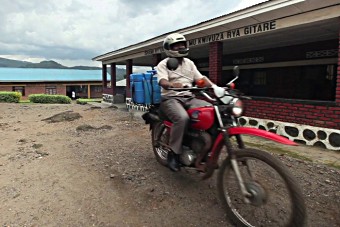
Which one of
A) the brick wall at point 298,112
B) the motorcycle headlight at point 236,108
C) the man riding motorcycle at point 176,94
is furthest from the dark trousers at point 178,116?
the brick wall at point 298,112

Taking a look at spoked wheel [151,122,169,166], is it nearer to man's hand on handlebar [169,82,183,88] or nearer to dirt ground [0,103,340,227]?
dirt ground [0,103,340,227]

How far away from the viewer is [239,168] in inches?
96.7

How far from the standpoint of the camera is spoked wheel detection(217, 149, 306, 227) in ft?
7.03

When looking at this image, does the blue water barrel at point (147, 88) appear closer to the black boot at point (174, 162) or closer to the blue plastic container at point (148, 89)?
the blue plastic container at point (148, 89)

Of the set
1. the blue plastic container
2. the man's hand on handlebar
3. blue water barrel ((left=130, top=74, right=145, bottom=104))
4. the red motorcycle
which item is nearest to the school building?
the blue plastic container

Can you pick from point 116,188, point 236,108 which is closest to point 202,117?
point 236,108

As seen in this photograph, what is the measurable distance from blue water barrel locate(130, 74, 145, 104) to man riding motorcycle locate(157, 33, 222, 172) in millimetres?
975

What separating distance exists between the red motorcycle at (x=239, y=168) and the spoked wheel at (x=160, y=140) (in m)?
0.90

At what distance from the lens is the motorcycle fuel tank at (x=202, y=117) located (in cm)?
281

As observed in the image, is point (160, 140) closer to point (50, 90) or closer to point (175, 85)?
point (175, 85)

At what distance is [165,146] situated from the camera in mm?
3773

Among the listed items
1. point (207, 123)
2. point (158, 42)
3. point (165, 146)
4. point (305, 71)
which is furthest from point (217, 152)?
point (305, 71)

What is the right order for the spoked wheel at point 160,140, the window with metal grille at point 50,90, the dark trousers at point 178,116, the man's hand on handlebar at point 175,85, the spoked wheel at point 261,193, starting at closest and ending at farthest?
the spoked wheel at point 261,193 < the dark trousers at point 178,116 < the man's hand on handlebar at point 175,85 < the spoked wheel at point 160,140 < the window with metal grille at point 50,90

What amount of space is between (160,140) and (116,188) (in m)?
1.01
